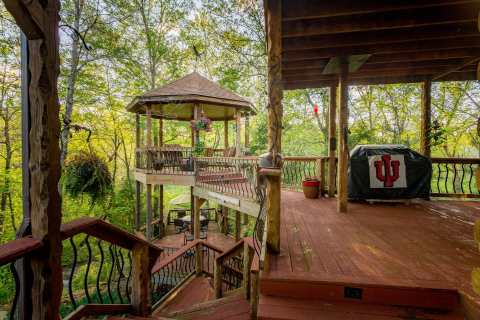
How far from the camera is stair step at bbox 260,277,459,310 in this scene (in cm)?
187

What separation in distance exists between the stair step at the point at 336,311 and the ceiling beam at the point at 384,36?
11.8ft

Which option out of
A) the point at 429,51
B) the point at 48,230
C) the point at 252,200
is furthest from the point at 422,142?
the point at 48,230

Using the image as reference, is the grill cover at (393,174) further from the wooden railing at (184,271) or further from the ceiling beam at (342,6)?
the wooden railing at (184,271)

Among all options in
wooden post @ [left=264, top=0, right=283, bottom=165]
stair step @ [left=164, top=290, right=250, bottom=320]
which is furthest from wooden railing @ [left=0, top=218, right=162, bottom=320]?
wooden post @ [left=264, top=0, right=283, bottom=165]

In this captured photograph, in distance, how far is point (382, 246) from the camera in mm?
2773

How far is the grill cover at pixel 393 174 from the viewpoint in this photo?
477 centimetres

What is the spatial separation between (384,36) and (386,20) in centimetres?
39

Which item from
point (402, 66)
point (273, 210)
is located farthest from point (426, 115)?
point (273, 210)

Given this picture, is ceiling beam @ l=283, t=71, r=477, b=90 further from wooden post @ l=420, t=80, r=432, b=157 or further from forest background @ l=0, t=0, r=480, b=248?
forest background @ l=0, t=0, r=480, b=248

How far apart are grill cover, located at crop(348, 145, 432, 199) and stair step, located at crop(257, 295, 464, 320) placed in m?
3.34

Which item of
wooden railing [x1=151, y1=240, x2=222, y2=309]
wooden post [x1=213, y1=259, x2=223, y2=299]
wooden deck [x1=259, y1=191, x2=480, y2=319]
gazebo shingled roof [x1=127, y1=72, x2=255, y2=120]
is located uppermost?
gazebo shingled roof [x1=127, y1=72, x2=255, y2=120]

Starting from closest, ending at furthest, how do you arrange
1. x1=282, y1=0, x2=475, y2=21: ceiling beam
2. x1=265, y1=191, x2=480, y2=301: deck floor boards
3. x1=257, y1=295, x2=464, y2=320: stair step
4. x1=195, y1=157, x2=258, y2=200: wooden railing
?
1. x1=257, y1=295, x2=464, y2=320: stair step
2. x1=265, y1=191, x2=480, y2=301: deck floor boards
3. x1=282, y1=0, x2=475, y2=21: ceiling beam
4. x1=195, y1=157, x2=258, y2=200: wooden railing

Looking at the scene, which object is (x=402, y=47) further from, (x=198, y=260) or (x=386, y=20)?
(x=198, y=260)

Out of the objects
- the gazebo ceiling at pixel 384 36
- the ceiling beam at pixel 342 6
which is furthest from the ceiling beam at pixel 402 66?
the ceiling beam at pixel 342 6
